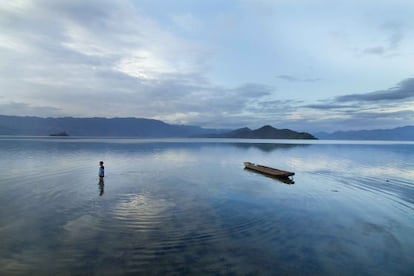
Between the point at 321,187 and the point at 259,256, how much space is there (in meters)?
19.8

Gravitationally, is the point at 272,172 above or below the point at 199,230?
above

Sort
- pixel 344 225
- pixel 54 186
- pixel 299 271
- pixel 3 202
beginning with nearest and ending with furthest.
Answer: pixel 299 271
pixel 344 225
pixel 3 202
pixel 54 186

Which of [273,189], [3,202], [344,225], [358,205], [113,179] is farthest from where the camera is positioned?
[113,179]

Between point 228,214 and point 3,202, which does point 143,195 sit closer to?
point 228,214

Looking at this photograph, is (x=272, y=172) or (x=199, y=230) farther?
(x=272, y=172)

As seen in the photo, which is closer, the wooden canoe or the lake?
the lake

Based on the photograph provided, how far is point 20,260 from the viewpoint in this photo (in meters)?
9.85

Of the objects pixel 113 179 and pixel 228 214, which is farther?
pixel 113 179

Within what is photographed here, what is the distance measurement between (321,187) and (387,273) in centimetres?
1866

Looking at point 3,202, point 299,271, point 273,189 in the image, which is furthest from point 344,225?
point 3,202

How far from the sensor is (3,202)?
1805cm

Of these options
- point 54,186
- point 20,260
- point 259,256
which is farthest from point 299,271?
point 54,186

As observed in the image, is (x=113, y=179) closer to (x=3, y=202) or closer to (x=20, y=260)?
(x=3, y=202)

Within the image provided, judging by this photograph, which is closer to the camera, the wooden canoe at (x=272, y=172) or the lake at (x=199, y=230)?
the lake at (x=199, y=230)
